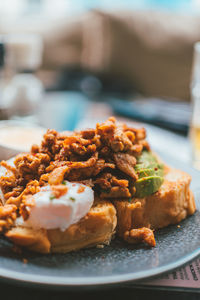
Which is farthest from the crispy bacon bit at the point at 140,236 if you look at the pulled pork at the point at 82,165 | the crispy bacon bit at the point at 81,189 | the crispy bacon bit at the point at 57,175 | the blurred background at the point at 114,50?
the blurred background at the point at 114,50

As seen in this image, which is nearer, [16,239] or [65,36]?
[16,239]

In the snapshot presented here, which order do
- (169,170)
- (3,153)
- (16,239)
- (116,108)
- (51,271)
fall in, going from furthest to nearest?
(116,108)
(3,153)
(169,170)
(16,239)
(51,271)

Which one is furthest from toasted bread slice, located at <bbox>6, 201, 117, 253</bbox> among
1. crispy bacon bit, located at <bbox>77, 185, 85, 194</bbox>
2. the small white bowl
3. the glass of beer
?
the glass of beer

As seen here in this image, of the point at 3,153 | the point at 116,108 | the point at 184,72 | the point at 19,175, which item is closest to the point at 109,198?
the point at 19,175

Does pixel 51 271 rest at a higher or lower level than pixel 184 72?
higher

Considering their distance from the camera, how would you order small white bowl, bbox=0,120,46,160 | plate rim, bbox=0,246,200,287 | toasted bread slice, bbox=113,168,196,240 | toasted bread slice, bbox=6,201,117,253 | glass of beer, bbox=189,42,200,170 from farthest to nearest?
glass of beer, bbox=189,42,200,170
small white bowl, bbox=0,120,46,160
toasted bread slice, bbox=113,168,196,240
toasted bread slice, bbox=6,201,117,253
plate rim, bbox=0,246,200,287

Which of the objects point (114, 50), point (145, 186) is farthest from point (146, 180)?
point (114, 50)

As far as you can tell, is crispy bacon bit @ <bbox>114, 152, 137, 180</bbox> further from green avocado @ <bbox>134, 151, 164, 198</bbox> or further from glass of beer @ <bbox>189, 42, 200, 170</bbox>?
glass of beer @ <bbox>189, 42, 200, 170</bbox>

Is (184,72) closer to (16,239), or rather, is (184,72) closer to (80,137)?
(80,137)

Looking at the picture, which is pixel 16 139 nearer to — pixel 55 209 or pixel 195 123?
pixel 55 209
